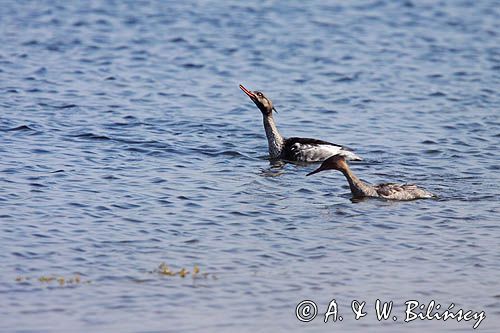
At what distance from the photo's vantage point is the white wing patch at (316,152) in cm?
1605

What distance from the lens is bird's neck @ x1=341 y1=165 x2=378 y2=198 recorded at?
13.9m

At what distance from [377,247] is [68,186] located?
4166 millimetres

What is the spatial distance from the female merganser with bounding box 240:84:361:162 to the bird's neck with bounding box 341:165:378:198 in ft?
4.75

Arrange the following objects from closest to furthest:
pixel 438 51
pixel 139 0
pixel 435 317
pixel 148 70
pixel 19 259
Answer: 1. pixel 435 317
2. pixel 19 259
3. pixel 148 70
4. pixel 438 51
5. pixel 139 0

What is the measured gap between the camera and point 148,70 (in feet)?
73.8

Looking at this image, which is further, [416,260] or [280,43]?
[280,43]

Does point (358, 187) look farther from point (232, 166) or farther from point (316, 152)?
point (316, 152)

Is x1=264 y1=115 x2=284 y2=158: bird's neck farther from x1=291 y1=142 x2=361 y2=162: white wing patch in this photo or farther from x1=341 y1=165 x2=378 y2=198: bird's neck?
x1=341 y1=165 x2=378 y2=198: bird's neck

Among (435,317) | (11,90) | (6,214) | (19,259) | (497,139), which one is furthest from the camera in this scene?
(11,90)

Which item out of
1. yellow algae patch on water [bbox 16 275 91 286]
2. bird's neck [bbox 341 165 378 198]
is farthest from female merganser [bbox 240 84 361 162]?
yellow algae patch on water [bbox 16 275 91 286]

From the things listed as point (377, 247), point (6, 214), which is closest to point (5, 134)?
point (6, 214)

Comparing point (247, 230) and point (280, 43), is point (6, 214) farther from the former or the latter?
point (280, 43)

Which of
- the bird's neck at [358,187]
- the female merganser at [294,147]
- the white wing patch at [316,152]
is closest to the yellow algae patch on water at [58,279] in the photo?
the bird's neck at [358,187]

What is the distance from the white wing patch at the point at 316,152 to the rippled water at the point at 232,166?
19cm
